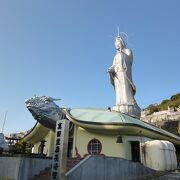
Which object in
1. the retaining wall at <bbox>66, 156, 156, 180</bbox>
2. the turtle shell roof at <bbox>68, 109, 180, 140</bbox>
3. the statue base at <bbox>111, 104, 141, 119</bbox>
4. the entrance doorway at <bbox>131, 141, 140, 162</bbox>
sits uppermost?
the statue base at <bbox>111, 104, 141, 119</bbox>

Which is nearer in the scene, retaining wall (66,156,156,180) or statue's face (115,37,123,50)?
retaining wall (66,156,156,180)

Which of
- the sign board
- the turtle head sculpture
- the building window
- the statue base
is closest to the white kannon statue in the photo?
the statue base

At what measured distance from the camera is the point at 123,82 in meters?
28.8

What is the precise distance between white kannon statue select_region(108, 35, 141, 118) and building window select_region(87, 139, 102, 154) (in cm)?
759

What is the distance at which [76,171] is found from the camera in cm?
1347

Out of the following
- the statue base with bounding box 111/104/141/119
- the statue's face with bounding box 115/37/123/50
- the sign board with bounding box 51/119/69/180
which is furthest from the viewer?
the statue's face with bounding box 115/37/123/50

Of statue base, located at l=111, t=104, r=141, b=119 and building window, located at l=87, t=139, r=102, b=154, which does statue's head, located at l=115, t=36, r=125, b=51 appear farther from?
building window, located at l=87, t=139, r=102, b=154

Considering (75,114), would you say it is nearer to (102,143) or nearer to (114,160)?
(102,143)

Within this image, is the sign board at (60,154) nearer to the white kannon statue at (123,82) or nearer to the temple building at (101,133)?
the temple building at (101,133)

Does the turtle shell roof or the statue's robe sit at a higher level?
the statue's robe

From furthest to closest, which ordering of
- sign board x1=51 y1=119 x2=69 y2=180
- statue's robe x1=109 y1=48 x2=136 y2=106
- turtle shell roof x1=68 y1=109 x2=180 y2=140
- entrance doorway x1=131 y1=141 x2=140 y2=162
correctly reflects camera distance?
statue's robe x1=109 y1=48 x2=136 y2=106
entrance doorway x1=131 y1=141 x2=140 y2=162
turtle shell roof x1=68 y1=109 x2=180 y2=140
sign board x1=51 y1=119 x2=69 y2=180

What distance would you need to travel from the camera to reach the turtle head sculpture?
1773cm

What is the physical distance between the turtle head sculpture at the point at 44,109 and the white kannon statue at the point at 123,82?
1030 centimetres

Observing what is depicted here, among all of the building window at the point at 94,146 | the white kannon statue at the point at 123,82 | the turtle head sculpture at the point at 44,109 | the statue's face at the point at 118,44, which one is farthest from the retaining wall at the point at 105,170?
the statue's face at the point at 118,44
